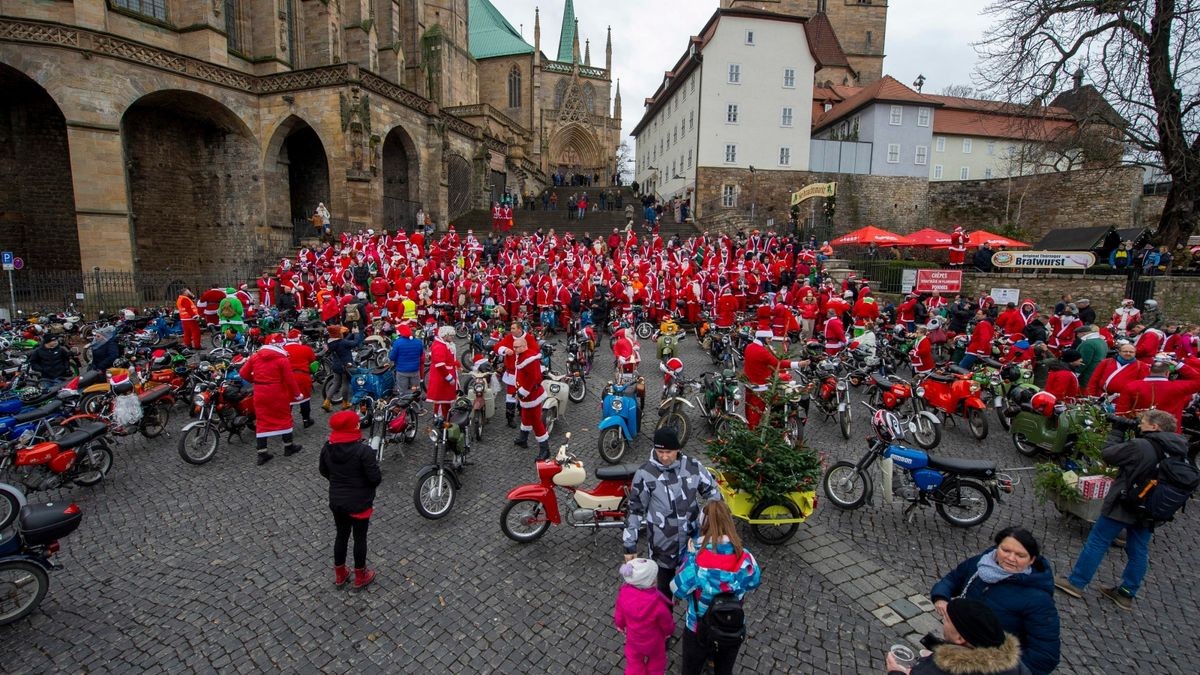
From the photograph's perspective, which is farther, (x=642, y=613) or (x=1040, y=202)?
(x=1040, y=202)

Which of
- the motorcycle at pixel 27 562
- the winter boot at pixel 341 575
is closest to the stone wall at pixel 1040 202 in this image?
the winter boot at pixel 341 575

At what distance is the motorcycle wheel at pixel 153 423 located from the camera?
832cm

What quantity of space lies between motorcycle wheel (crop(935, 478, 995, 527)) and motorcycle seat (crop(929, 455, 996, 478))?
6.1 inches

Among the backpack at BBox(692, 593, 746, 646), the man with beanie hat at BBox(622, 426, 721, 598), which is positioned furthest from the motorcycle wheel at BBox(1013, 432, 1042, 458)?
the backpack at BBox(692, 593, 746, 646)

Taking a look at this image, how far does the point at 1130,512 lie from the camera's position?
4.56m

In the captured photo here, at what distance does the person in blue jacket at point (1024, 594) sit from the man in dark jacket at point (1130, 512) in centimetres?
236

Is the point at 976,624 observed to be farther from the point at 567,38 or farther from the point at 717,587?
the point at 567,38

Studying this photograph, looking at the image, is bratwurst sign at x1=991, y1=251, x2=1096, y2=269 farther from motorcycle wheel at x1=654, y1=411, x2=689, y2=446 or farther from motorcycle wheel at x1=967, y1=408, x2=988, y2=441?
motorcycle wheel at x1=654, y1=411, x2=689, y2=446

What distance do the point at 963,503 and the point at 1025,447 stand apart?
3.14 metres

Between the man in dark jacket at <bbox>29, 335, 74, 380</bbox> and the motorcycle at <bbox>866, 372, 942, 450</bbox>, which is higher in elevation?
the man in dark jacket at <bbox>29, 335, 74, 380</bbox>

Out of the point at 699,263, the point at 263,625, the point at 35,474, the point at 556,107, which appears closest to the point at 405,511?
the point at 263,625

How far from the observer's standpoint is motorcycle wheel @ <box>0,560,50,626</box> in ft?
14.6

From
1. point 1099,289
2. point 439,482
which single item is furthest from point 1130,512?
point 1099,289

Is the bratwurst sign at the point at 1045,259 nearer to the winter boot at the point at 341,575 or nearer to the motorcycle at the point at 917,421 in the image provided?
the motorcycle at the point at 917,421
